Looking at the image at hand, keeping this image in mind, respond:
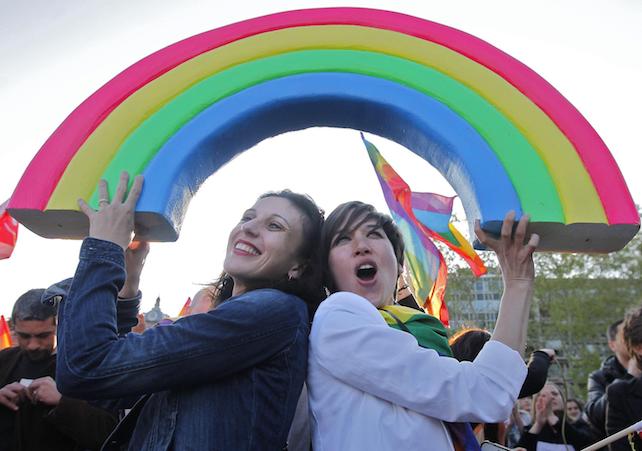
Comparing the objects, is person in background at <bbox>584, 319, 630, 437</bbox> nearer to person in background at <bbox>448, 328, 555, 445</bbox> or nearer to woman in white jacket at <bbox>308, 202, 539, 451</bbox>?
person in background at <bbox>448, 328, 555, 445</bbox>

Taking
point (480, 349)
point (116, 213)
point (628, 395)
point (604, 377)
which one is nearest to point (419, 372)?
point (116, 213)

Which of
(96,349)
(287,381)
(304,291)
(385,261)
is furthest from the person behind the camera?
(385,261)

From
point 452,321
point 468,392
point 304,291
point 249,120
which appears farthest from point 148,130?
point 452,321

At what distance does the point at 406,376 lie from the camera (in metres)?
1.66

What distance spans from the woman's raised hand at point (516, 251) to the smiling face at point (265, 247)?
0.78 meters

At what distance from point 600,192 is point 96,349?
183 centimetres

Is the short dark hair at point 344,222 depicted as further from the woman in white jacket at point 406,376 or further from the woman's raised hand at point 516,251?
the woman's raised hand at point 516,251

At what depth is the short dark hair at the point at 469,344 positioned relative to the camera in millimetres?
3422

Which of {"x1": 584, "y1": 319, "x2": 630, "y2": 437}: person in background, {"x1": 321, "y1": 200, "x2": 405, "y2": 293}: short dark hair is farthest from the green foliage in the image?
{"x1": 321, "y1": 200, "x2": 405, "y2": 293}: short dark hair

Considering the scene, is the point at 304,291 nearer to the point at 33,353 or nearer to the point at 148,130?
the point at 148,130

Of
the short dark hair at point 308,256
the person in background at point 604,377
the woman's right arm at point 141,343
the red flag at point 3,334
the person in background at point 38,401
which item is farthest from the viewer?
the red flag at point 3,334

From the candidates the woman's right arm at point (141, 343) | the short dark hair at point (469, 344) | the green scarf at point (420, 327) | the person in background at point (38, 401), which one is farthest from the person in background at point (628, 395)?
the person in background at point (38, 401)

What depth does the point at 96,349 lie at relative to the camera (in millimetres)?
1589

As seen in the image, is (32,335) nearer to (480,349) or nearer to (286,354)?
(286,354)
